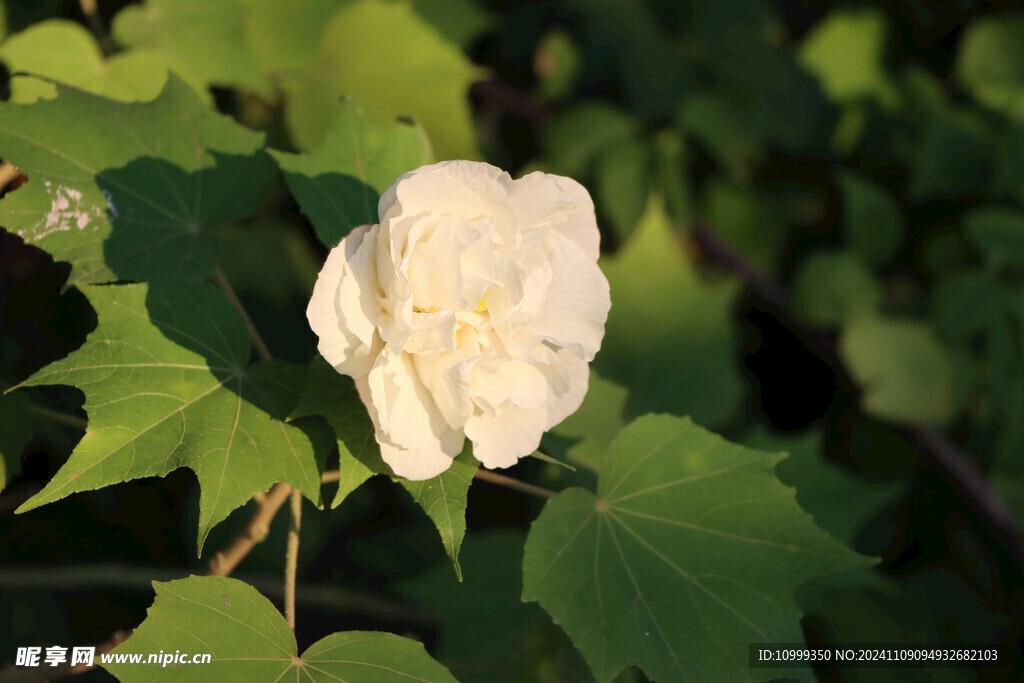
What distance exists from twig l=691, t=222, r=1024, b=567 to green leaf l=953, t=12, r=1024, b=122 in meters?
0.95

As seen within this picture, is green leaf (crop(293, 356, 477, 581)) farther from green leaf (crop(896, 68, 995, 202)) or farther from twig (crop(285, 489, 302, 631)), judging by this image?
green leaf (crop(896, 68, 995, 202))

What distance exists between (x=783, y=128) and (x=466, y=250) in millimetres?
2039

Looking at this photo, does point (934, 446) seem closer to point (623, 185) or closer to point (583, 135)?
point (623, 185)

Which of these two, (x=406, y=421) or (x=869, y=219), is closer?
(x=406, y=421)

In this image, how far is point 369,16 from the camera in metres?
2.07

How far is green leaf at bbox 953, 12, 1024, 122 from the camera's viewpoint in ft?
8.53

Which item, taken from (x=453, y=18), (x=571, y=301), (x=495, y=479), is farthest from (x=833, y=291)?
(x=571, y=301)

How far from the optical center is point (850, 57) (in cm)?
269

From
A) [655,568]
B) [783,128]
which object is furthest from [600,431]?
[783,128]

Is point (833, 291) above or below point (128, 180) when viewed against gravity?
below

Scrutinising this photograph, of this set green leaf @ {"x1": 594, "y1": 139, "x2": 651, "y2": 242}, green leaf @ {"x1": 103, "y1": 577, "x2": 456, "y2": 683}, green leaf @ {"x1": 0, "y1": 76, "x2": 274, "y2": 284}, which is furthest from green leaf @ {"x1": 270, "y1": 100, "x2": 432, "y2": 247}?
green leaf @ {"x1": 594, "y1": 139, "x2": 651, "y2": 242}

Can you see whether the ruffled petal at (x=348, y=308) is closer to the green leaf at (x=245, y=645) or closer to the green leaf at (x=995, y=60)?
the green leaf at (x=245, y=645)

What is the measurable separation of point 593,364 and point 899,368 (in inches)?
45.3

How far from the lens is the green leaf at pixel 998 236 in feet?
7.83
